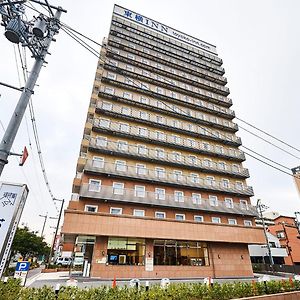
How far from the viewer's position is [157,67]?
3008 centimetres

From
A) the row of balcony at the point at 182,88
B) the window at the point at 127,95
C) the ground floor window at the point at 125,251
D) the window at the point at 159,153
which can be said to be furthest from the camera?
the row of balcony at the point at 182,88

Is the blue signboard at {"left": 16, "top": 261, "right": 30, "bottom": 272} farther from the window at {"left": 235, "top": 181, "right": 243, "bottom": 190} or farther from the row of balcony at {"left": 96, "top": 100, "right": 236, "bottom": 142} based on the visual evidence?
the window at {"left": 235, "top": 181, "right": 243, "bottom": 190}

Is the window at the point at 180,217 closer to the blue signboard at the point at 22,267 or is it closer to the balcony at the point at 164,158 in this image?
the balcony at the point at 164,158

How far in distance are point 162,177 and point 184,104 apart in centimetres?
1175

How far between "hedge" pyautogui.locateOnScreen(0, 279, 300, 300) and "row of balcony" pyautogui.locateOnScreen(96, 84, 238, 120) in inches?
700

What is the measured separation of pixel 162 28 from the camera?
3856 centimetres

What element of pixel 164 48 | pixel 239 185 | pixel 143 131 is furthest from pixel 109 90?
pixel 239 185

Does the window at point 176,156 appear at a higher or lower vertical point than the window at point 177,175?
higher

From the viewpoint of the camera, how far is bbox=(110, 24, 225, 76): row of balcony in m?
31.9

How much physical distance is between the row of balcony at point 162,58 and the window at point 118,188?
20217 millimetres

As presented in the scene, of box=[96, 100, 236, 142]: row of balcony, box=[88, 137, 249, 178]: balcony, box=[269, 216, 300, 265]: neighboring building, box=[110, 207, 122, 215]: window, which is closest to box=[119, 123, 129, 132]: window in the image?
box=[96, 100, 236, 142]: row of balcony

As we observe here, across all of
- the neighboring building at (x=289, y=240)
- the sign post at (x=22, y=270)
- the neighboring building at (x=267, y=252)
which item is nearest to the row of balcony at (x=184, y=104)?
the sign post at (x=22, y=270)

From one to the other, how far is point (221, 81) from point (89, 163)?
26.9 meters

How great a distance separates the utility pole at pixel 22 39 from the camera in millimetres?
4586
